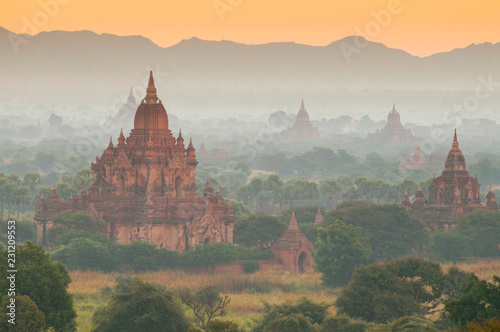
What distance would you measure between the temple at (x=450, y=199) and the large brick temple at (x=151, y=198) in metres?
17.2

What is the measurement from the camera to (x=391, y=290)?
4928cm

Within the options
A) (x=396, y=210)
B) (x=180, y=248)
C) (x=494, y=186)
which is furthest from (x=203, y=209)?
(x=494, y=186)

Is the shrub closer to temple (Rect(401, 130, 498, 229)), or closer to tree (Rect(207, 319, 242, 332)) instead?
temple (Rect(401, 130, 498, 229))

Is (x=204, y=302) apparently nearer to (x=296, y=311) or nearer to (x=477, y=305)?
(x=296, y=311)

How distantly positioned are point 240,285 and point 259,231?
11579mm

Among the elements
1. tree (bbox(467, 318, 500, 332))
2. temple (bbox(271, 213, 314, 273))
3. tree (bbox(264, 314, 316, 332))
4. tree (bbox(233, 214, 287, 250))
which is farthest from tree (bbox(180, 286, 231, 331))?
tree (bbox(233, 214, 287, 250))

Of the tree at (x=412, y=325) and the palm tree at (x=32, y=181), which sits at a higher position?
the palm tree at (x=32, y=181)

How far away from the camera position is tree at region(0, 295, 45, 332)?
38375 mm

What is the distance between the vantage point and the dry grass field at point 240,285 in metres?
57.8

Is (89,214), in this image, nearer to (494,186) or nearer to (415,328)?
(415,328)

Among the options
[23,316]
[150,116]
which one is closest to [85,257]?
[150,116]

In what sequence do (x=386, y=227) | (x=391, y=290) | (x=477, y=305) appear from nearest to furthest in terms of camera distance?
(x=477, y=305) → (x=391, y=290) → (x=386, y=227)

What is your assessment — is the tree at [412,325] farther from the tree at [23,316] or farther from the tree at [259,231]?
the tree at [259,231]

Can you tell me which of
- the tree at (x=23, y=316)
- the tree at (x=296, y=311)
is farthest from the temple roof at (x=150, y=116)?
the tree at (x=23, y=316)
